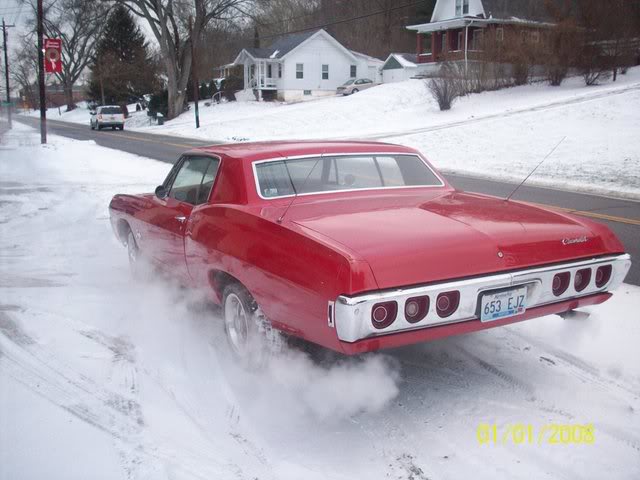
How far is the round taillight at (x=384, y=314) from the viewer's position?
3.17m

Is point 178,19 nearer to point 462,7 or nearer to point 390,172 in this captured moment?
point 462,7

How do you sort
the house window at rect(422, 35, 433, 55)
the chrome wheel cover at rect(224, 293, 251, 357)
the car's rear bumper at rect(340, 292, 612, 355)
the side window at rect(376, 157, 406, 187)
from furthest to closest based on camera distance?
the house window at rect(422, 35, 433, 55) → the side window at rect(376, 157, 406, 187) → the chrome wheel cover at rect(224, 293, 251, 357) → the car's rear bumper at rect(340, 292, 612, 355)

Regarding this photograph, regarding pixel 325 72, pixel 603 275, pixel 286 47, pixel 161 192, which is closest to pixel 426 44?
pixel 325 72

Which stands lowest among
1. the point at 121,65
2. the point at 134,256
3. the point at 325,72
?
the point at 134,256

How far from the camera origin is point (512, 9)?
43.7 meters

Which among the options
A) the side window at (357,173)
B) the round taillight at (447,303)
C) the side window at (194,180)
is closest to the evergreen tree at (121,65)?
the side window at (194,180)

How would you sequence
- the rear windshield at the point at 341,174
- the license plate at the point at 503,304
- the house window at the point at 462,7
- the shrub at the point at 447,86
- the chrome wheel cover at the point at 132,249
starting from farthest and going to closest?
the house window at the point at 462,7
the shrub at the point at 447,86
the chrome wheel cover at the point at 132,249
the rear windshield at the point at 341,174
the license plate at the point at 503,304

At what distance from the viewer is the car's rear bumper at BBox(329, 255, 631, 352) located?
3.10 meters

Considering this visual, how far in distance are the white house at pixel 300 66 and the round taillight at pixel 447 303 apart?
5475 cm

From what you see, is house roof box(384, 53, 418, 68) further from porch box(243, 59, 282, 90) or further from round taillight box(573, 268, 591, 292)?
round taillight box(573, 268, 591, 292)

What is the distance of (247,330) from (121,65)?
224 feet

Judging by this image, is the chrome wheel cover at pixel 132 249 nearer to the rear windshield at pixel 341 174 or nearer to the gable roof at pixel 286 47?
the rear windshield at pixel 341 174

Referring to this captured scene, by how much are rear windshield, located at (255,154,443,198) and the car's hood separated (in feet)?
1.24
